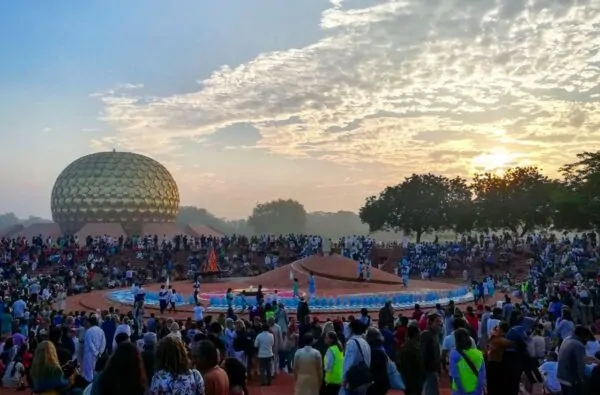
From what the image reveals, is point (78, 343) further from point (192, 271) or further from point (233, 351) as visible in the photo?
point (192, 271)

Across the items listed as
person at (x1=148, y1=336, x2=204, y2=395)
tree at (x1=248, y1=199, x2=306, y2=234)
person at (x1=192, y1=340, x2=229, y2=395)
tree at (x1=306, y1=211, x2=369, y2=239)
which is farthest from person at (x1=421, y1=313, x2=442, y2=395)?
tree at (x1=306, y1=211, x2=369, y2=239)

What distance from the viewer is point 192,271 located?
37.0 m

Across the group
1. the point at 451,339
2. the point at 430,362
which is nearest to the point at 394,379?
the point at 430,362

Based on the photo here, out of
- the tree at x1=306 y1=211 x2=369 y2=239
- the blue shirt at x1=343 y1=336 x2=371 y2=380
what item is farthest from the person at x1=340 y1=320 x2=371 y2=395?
the tree at x1=306 y1=211 x2=369 y2=239

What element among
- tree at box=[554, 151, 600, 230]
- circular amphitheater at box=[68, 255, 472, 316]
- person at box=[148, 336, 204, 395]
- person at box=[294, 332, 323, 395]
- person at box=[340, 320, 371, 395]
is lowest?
circular amphitheater at box=[68, 255, 472, 316]

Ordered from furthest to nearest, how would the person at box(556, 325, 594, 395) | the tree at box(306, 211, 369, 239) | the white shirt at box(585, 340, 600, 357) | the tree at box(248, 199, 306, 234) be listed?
the tree at box(306, 211, 369, 239), the tree at box(248, 199, 306, 234), the white shirt at box(585, 340, 600, 357), the person at box(556, 325, 594, 395)

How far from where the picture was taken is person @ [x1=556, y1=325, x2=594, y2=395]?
739cm

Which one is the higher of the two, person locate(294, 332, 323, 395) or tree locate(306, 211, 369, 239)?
tree locate(306, 211, 369, 239)

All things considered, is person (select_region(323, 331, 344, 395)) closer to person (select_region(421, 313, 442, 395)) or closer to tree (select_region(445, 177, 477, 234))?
person (select_region(421, 313, 442, 395))

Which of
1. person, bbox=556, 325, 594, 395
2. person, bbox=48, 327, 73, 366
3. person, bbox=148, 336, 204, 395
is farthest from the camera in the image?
person, bbox=48, 327, 73, 366

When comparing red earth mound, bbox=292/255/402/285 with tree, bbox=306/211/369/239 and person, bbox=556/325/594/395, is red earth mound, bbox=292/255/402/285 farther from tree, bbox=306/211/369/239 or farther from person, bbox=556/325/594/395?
tree, bbox=306/211/369/239

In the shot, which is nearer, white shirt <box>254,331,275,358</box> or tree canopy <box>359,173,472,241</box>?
white shirt <box>254,331,275,358</box>

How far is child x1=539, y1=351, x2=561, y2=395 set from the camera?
8.97 meters

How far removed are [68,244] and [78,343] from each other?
31.7 metres
